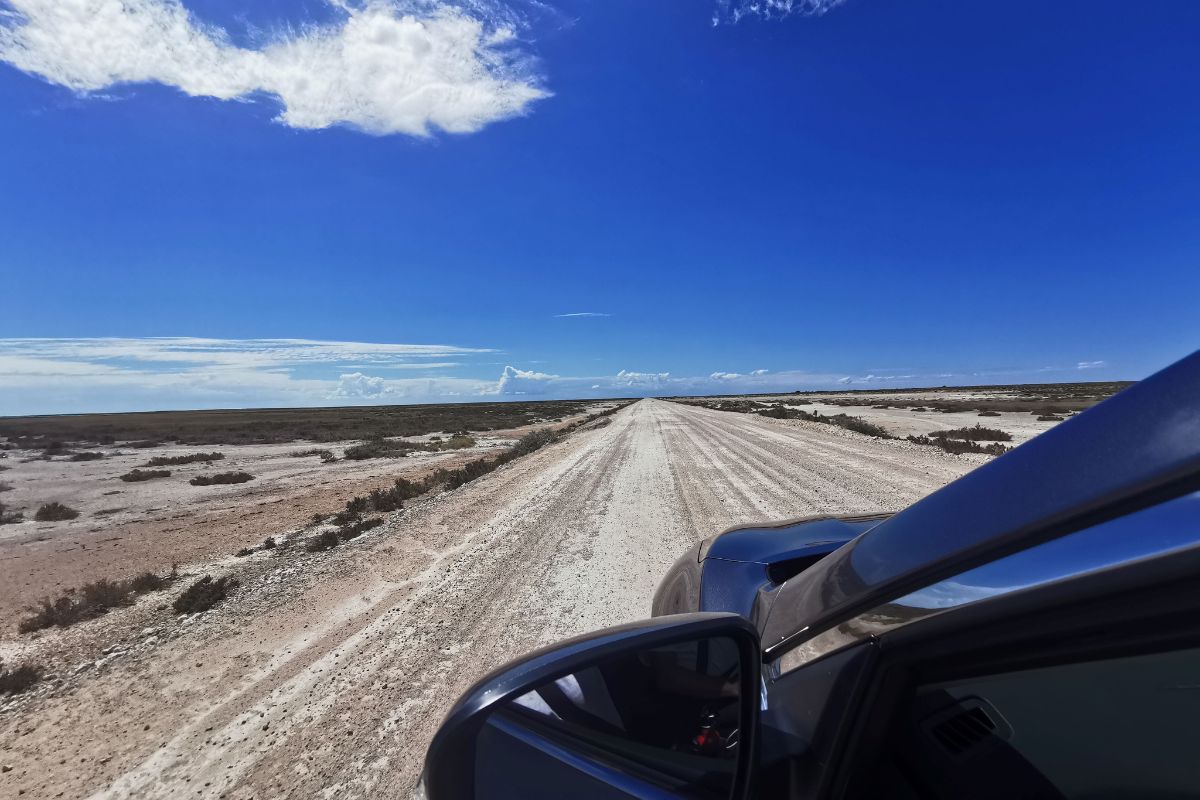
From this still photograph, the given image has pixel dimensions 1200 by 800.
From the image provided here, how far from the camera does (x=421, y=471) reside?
20.3 meters

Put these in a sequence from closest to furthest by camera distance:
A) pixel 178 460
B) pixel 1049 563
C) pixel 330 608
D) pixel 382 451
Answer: pixel 1049 563 → pixel 330 608 → pixel 178 460 → pixel 382 451

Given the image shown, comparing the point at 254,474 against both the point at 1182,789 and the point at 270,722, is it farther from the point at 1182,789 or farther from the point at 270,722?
the point at 1182,789

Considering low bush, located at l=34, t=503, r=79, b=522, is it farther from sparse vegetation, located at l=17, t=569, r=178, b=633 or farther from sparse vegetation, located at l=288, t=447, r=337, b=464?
sparse vegetation, located at l=288, t=447, r=337, b=464

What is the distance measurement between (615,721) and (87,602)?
9194 mm

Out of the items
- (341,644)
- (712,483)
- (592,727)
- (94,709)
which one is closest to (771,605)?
(592,727)

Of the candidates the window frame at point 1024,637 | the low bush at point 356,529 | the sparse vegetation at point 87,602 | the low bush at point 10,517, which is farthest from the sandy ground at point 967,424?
the low bush at point 10,517

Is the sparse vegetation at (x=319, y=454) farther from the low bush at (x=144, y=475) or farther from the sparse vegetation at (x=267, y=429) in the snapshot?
the sparse vegetation at (x=267, y=429)

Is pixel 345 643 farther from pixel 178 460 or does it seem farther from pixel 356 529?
pixel 178 460

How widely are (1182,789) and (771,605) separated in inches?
34.7

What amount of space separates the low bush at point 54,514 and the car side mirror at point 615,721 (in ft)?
62.9

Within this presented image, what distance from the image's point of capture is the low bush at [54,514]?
14266 millimetres

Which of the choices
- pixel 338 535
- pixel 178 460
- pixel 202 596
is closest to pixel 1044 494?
pixel 202 596

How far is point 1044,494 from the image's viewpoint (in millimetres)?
924

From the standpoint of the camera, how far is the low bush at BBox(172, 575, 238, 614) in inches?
261
